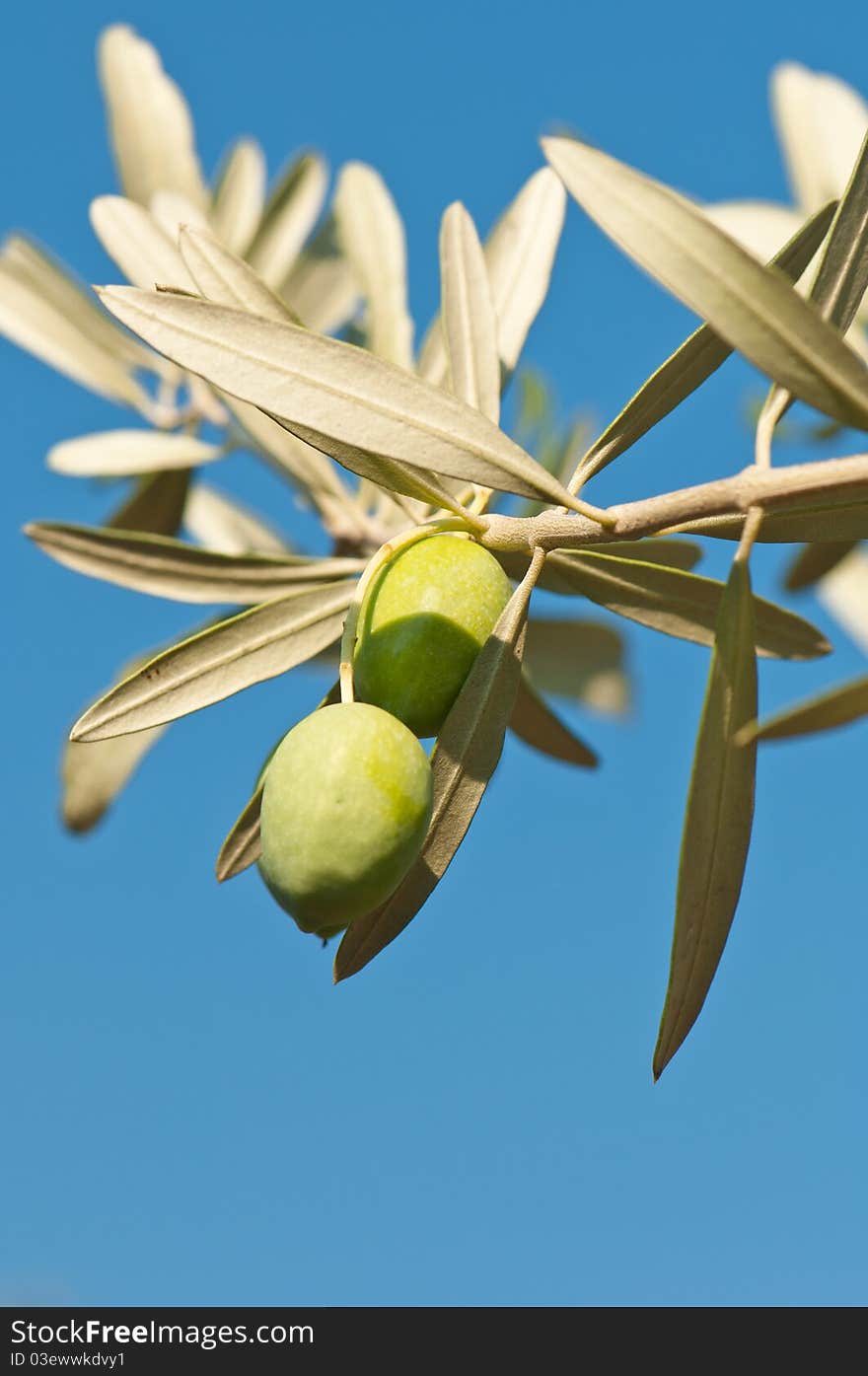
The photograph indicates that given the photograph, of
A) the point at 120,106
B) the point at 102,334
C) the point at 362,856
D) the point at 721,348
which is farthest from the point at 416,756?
the point at 120,106

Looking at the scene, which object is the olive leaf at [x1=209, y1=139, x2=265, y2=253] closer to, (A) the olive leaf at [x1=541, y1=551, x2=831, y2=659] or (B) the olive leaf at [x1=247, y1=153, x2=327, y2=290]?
(B) the olive leaf at [x1=247, y1=153, x2=327, y2=290]

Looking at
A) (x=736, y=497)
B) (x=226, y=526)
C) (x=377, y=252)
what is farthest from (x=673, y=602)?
(x=226, y=526)

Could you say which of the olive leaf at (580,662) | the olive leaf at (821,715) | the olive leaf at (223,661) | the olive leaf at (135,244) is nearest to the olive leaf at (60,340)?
the olive leaf at (135,244)

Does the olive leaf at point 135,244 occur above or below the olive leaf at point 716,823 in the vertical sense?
above

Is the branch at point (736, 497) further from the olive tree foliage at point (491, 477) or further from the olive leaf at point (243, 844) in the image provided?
the olive leaf at point (243, 844)

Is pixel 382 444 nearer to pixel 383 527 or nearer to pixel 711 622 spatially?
pixel 711 622

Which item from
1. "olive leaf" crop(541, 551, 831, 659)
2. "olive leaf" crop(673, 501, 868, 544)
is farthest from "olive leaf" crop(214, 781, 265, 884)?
"olive leaf" crop(673, 501, 868, 544)

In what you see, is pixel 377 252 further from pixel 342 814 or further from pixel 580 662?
pixel 342 814
